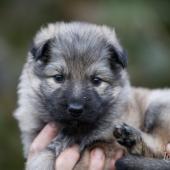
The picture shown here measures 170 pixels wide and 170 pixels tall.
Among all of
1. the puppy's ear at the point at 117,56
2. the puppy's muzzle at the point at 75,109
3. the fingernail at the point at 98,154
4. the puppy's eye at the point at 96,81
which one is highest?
the puppy's ear at the point at 117,56

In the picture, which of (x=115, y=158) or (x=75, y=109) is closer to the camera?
(x=75, y=109)

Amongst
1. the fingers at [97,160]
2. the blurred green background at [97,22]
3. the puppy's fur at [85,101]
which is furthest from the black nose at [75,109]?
the blurred green background at [97,22]

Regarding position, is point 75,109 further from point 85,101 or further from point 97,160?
point 97,160

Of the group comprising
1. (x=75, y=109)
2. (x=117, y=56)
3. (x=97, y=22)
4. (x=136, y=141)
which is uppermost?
(x=97, y=22)

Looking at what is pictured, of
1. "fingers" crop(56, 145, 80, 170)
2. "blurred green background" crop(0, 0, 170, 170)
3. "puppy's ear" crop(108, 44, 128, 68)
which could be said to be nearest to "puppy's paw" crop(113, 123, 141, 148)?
"fingers" crop(56, 145, 80, 170)

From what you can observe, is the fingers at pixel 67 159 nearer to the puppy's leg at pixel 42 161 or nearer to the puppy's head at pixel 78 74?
the puppy's leg at pixel 42 161

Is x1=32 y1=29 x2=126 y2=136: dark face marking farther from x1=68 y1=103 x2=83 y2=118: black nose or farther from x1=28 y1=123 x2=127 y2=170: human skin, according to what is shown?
x1=28 y1=123 x2=127 y2=170: human skin

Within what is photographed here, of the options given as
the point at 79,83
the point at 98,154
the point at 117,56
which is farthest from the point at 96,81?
the point at 98,154

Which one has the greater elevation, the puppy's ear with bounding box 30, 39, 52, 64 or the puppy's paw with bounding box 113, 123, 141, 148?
the puppy's ear with bounding box 30, 39, 52, 64
